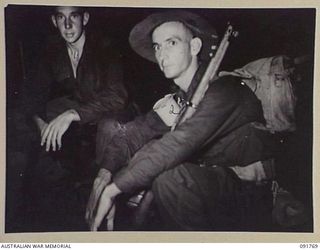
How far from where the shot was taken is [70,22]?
1.30m

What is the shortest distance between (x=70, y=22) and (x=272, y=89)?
0.41 m

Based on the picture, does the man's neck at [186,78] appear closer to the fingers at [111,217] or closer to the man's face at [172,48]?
the man's face at [172,48]

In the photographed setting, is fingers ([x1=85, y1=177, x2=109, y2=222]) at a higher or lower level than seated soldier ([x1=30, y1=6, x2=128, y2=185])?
lower

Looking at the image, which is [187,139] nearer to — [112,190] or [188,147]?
[188,147]

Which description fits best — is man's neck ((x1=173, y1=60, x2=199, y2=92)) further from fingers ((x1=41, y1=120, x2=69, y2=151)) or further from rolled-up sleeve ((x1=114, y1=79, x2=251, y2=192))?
fingers ((x1=41, y1=120, x2=69, y2=151))

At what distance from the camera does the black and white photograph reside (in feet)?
4.24

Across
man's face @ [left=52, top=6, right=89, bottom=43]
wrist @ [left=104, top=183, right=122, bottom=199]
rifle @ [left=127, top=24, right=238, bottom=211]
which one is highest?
man's face @ [left=52, top=6, right=89, bottom=43]

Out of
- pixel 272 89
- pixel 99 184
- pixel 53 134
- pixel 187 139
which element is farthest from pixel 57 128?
pixel 272 89

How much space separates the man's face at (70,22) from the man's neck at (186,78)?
8.3 inches

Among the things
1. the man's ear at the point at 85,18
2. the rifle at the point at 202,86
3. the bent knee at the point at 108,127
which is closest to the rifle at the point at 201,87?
the rifle at the point at 202,86

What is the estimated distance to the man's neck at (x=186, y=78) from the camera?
51.1 inches

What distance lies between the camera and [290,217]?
4.29 ft

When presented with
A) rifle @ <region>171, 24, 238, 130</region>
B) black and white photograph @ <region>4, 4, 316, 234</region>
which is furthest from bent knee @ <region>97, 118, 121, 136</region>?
rifle @ <region>171, 24, 238, 130</region>
